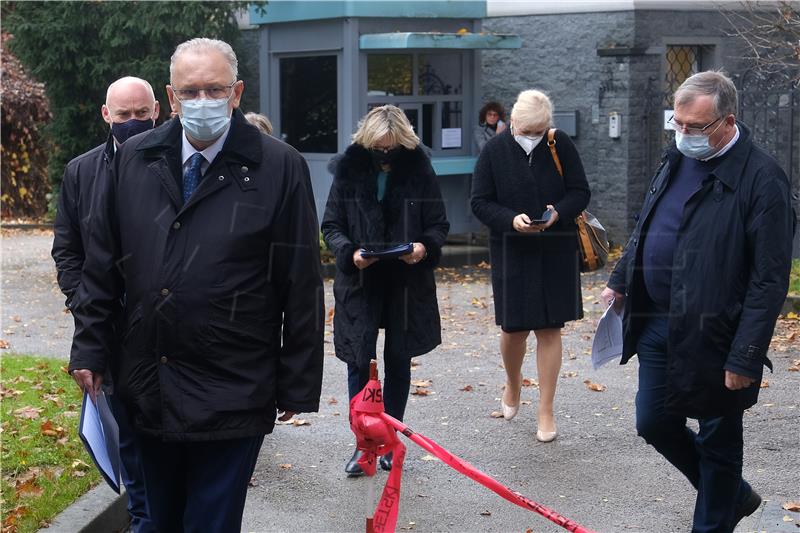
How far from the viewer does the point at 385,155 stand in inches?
245

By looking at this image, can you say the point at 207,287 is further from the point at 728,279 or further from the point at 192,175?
the point at 728,279

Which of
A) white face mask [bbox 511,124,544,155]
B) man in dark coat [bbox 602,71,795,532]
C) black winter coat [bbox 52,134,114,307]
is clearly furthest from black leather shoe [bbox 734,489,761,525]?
black winter coat [bbox 52,134,114,307]

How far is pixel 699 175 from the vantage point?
4820 mm

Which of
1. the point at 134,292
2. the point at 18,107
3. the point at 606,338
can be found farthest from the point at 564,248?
the point at 18,107

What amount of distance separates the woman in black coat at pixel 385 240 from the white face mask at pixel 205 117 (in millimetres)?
2254

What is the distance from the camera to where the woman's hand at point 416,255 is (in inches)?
240

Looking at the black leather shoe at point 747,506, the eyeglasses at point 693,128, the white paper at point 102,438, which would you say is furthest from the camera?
the black leather shoe at point 747,506

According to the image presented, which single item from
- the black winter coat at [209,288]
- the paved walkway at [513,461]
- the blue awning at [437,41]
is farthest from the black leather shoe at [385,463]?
the blue awning at [437,41]

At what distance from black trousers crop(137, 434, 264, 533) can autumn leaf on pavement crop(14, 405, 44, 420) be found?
10.3ft

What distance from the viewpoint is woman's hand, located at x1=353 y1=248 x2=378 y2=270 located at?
6121 millimetres

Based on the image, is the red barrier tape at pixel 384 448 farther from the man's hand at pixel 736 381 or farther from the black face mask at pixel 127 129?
the black face mask at pixel 127 129

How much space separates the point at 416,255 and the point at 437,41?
968 cm

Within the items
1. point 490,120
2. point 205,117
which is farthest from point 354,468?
point 490,120

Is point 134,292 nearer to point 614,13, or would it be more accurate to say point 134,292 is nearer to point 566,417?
point 566,417
